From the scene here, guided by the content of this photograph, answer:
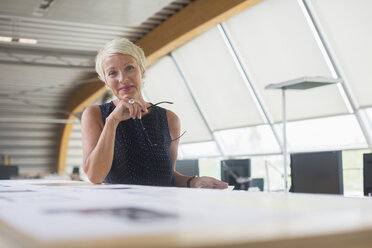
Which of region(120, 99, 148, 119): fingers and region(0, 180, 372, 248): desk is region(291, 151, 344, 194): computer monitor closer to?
region(120, 99, 148, 119): fingers

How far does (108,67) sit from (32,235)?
1514 millimetres

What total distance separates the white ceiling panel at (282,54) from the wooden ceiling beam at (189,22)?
2.76ft

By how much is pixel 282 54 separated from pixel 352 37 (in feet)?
5.17

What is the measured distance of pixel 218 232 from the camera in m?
0.48

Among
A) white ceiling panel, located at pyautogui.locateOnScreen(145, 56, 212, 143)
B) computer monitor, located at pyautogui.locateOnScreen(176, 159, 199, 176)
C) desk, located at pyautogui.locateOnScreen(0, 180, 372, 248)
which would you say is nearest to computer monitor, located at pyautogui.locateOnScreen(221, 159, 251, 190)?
computer monitor, located at pyautogui.locateOnScreen(176, 159, 199, 176)

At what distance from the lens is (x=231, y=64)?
10.2 meters

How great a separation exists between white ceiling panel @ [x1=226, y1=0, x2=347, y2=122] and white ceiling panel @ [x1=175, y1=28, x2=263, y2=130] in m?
0.52

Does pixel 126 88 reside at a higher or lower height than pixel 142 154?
higher

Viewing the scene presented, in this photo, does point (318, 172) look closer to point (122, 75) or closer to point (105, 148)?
point (122, 75)

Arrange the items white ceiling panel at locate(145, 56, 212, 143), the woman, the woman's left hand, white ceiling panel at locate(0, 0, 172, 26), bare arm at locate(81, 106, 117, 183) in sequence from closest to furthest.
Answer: the woman's left hand < bare arm at locate(81, 106, 117, 183) < the woman < white ceiling panel at locate(0, 0, 172, 26) < white ceiling panel at locate(145, 56, 212, 143)

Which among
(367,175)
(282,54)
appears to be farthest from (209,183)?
(282,54)

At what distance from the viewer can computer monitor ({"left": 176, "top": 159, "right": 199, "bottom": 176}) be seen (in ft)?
13.5

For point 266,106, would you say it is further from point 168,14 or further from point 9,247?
point 9,247

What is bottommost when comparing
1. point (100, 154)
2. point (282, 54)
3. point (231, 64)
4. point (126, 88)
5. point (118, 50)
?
point (100, 154)
